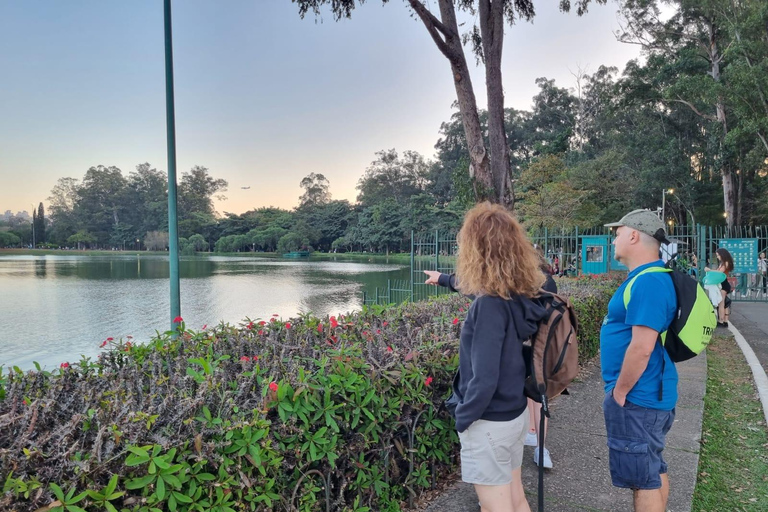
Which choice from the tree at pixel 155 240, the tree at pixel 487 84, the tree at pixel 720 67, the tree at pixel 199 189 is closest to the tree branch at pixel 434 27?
the tree at pixel 487 84

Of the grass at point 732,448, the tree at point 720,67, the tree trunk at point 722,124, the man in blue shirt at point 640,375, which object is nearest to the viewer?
the man in blue shirt at point 640,375

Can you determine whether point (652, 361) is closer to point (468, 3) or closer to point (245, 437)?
point (245, 437)

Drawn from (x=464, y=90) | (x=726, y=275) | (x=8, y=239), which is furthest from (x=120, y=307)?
(x=8, y=239)

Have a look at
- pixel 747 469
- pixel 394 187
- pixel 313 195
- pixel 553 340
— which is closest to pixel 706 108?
pixel 747 469

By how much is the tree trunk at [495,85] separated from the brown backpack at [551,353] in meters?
5.10

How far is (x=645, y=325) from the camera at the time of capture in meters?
1.86

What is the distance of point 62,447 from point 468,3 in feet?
29.8

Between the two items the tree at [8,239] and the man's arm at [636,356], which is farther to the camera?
the tree at [8,239]

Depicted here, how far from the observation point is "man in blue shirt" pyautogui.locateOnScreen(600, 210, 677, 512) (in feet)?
6.23

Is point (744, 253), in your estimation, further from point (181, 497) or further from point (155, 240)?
point (155, 240)

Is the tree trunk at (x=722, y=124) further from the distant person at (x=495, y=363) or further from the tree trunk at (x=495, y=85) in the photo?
the distant person at (x=495, y=363)

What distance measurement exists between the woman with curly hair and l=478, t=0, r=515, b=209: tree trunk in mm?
5205

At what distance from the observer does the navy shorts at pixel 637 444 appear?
6.54ft

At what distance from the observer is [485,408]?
1690mm
